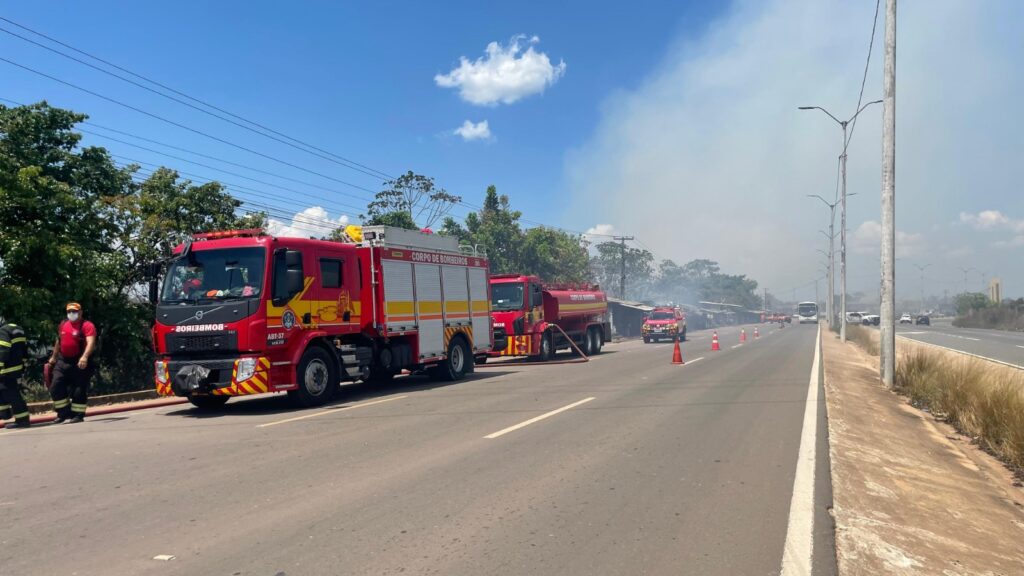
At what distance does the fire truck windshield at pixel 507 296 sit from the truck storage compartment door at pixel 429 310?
21.3 ft

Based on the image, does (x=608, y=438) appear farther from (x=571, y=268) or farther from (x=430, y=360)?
(x=571, y=268)

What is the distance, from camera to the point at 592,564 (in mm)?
4336

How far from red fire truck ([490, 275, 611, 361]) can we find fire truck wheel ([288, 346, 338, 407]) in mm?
8307

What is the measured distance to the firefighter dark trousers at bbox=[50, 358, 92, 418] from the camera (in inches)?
409

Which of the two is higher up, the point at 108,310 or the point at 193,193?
the point at 193,193

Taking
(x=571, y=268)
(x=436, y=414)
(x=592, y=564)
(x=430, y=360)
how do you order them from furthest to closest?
1. (x=571, y=268)
2. (x=430, y=360)
3. (x=436, y=414)
4. (x=592, y=564)

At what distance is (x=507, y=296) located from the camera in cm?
2231

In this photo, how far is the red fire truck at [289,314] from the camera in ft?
35.7

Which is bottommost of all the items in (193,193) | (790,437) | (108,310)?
(790,437)

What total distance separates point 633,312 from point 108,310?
4932 cm

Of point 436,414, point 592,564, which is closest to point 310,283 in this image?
point 436,414

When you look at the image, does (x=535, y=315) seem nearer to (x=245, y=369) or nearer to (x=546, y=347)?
(x=546, y=347)

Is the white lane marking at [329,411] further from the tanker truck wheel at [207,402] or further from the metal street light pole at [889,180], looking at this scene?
the metal street light pole at [889,180]

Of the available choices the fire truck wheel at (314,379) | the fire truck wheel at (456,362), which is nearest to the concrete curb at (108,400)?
the fire truck wheel at (314,379)
